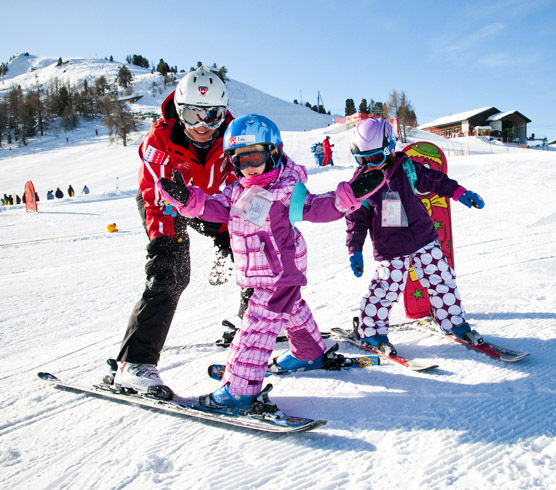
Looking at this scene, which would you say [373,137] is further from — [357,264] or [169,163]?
[169,163]

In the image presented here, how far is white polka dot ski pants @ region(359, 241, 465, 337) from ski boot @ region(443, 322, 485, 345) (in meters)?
0.04

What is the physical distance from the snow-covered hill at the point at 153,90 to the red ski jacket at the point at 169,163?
57.4 metres

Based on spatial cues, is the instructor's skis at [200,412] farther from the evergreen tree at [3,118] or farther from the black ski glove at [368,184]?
the evergreen tree at [3,118]

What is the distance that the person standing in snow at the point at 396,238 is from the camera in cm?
291

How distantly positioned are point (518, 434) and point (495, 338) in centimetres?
127

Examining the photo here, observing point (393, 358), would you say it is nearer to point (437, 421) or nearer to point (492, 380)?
point (492, 380)

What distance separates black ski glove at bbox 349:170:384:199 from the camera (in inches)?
82.1

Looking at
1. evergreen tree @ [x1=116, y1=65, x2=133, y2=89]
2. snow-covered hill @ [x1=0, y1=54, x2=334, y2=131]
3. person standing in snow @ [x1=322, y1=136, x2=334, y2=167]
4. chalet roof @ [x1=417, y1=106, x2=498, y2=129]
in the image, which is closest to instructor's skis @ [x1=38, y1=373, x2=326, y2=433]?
person standing in snow @ [x1=322, y1=136, x2=334, y2=167]

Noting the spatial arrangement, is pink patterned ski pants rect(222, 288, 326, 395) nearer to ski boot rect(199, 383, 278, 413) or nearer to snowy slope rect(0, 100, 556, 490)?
ski boot rect(199, 383, 278, 413)

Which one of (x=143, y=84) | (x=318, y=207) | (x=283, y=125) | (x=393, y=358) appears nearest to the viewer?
(x=318, y=207)

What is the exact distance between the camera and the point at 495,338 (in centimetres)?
296

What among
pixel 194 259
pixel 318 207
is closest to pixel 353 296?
pixel 318 207

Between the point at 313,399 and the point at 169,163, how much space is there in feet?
5.80

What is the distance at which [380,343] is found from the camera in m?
2.93
